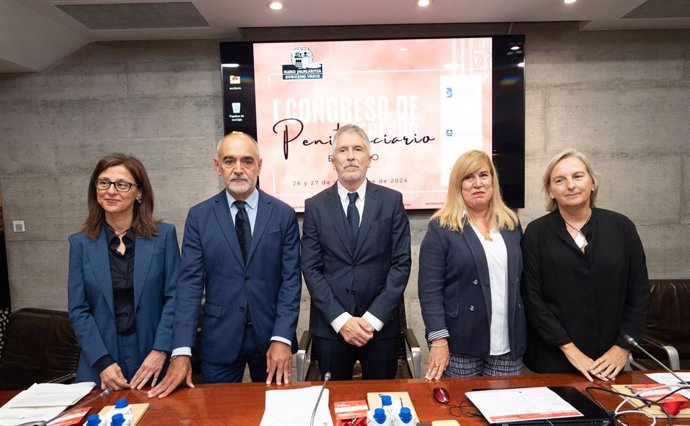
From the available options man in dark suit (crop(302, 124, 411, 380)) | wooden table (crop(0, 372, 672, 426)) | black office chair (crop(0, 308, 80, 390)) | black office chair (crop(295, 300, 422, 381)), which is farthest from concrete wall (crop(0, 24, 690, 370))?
wooden table (crop(0, 372, 672, 426))

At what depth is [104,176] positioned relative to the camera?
1923mm

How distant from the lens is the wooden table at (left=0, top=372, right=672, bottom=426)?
142cm

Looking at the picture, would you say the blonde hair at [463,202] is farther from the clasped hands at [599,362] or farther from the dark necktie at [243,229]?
the dark necktie at [243,229]

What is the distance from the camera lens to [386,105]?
3.36 m

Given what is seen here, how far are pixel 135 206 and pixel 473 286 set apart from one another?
1668mm

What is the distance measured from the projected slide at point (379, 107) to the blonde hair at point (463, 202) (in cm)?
135

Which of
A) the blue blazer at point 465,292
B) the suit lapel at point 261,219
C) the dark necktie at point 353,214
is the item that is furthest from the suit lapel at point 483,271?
the suit lapel at point 261,219

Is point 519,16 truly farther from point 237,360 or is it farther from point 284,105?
point 237,360

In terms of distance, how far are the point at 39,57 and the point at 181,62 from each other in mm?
1027

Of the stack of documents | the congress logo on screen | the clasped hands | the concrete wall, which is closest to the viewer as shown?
the stack of documents

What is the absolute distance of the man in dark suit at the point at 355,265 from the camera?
6.83 feet

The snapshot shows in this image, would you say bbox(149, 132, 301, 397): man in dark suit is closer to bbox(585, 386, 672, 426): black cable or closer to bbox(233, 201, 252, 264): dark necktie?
bbox(233, 201, 252, 264): dark necktie

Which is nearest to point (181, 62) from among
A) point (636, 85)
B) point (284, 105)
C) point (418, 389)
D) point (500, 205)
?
point (284, 105)

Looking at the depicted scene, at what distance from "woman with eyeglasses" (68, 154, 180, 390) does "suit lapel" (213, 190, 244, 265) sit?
26cm
